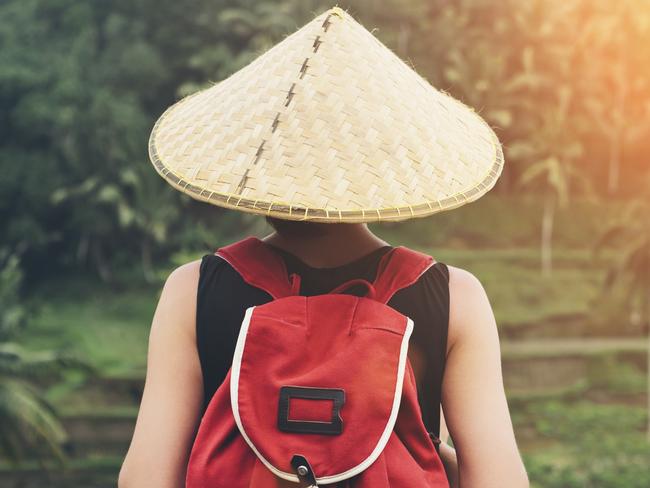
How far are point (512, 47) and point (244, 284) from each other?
798 inches

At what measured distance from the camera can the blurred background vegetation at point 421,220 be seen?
52.2ft

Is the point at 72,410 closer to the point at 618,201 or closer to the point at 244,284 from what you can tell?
the point at 618,201

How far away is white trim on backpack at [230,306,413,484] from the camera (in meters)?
0.79

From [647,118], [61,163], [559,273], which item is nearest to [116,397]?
[61,163]

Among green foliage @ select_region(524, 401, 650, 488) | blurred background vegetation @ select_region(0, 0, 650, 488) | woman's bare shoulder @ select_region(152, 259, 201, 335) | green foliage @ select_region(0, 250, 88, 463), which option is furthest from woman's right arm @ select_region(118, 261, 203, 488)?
blurred background vegetation @ select_region(0, 0, 650, 488)

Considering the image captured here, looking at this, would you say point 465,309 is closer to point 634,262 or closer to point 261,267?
point 261,267

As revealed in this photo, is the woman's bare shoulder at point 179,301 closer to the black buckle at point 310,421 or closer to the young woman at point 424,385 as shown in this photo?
the young woman at point 424,385

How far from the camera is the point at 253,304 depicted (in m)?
0.86

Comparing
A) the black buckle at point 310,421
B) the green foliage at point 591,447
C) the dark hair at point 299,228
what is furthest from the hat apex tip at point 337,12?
the green foliage at point 591,447

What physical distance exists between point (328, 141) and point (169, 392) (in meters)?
0.27

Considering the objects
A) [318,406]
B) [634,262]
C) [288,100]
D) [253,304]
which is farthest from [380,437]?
[634,262]

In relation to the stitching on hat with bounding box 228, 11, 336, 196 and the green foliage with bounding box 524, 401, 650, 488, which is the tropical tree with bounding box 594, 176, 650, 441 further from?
the stitching on hat with bounding box 228, 11, 336, 196

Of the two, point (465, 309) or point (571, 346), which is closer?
point (465, 309)

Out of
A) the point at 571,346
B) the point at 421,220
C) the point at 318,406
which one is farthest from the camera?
the point at 421,220
